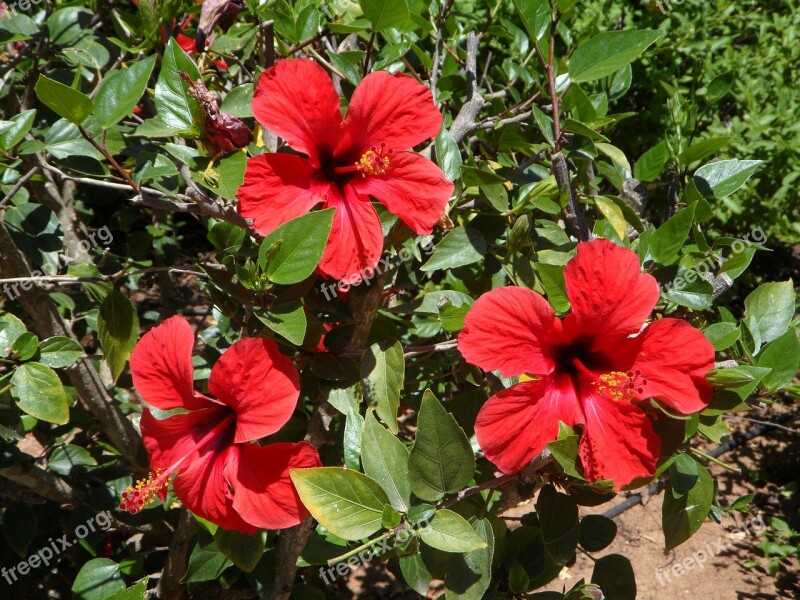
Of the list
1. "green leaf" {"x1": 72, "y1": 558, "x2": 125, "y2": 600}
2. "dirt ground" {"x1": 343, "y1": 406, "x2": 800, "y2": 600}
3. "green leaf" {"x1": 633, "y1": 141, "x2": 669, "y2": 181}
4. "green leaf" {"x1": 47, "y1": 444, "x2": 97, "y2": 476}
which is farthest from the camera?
"dirt ground" {"x1": 343, "y1": 406, "x2": 800, "y2": 600}

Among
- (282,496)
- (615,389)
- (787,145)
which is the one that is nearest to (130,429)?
(282,496)

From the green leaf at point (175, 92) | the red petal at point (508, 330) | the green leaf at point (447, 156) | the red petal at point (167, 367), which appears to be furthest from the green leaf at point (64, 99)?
the red petal at point (508, 330)

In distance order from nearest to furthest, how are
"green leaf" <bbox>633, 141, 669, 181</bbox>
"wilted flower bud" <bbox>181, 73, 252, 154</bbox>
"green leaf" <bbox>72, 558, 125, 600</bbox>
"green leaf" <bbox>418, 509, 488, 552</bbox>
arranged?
"green leaf" <bbox>418, 509, 488, 552</bbox> → "wilted flower bud" <bbox>181, 73, 252, 154</bbox> → "green leaf" <bbox>633, 141, 669, 181</bbox> → "green leaf" <bbox>72, 558, 125, 600</bbox>

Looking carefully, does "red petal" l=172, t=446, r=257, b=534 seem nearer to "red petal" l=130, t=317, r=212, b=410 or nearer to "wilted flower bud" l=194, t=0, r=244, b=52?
"red petal" l=130, t=317, r=212, b=410

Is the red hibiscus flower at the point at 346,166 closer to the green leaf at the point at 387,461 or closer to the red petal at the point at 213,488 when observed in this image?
the green leaf at the point at 387,461

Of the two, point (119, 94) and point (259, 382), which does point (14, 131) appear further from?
point (259, 382)

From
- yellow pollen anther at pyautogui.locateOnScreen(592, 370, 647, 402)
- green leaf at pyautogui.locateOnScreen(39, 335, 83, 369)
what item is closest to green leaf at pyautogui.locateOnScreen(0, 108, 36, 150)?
green leaf at pyautogui.locateOnScreen(39, 335, 83, 369)

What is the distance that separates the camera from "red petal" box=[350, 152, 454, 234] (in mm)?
1256

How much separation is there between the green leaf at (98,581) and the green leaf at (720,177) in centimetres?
164

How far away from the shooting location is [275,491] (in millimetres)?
1225

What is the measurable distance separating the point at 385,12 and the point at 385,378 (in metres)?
0.69

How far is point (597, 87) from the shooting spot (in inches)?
71.8

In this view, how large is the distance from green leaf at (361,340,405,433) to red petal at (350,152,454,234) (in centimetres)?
25

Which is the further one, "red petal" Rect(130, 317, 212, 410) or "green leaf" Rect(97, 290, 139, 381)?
"green leaf" Rect(97, 290, 139, 381)
